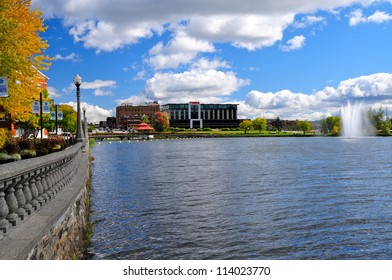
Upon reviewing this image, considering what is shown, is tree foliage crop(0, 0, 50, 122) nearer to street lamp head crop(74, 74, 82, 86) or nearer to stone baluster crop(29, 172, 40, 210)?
street lamp head crop(74, 74, 82, 86)

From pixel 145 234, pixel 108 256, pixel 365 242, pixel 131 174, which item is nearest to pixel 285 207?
pixel 365 242

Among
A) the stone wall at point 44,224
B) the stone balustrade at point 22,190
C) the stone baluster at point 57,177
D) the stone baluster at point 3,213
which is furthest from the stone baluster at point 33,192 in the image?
the stone baluster at point 57,177

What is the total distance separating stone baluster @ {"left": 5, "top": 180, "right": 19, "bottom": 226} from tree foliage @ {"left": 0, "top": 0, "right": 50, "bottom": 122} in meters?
13.9

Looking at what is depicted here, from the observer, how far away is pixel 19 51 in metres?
22.8

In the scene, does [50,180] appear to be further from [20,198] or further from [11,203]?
[11,203]

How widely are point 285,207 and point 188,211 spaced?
15.8 feet

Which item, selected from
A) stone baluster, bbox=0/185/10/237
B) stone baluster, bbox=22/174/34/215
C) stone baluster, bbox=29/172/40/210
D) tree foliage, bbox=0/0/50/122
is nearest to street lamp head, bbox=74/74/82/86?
tree foliage, bbox=0/0/50/122

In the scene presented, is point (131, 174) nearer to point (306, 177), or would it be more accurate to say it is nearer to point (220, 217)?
point (306, 177)

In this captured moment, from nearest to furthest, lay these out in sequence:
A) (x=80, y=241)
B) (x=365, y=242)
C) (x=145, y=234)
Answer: (x=80, y=241) < (x=365, y=242) < (x=145, y=234)

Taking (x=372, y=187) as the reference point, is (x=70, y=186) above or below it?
above

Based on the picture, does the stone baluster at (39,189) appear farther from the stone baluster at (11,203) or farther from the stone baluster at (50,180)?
the stone baluster at (11,203)

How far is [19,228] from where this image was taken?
806 centimetres

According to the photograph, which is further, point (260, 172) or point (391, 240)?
point (260, 172)

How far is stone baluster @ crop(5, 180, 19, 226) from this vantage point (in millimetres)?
7633
